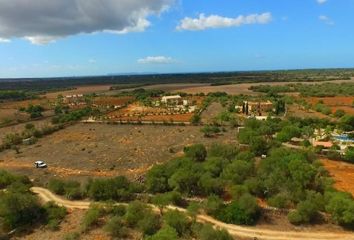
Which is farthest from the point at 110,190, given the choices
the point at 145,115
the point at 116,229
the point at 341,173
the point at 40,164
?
the point at 145,115

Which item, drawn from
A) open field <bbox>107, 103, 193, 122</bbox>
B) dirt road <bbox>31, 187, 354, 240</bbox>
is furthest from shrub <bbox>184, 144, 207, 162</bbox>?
open field <bbox>107, 103, 193, 122</bbox>

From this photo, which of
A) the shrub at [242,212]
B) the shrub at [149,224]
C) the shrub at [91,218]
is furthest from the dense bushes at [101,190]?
the shrub at [242,212]

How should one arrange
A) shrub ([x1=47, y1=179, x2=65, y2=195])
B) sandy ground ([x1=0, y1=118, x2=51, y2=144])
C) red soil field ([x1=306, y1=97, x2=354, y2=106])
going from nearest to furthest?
shrub ([x1=47, y1=179, x2=65, y2=195])
sandy ground ([x1=0, y1=118, x2=51, y2=144])
red soil field ([x1=306, y1=97, x2=354, y2=106])

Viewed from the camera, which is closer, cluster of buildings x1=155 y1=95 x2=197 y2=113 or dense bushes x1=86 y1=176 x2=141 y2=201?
dense bushes x1=86 y1=176 x2=141 y2=201

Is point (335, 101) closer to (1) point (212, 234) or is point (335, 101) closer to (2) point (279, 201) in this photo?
(2) point (279, 201)

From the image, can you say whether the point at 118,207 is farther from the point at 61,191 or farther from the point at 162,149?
the point at 162,149

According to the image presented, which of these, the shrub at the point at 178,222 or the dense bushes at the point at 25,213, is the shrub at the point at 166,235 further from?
the dense bushes at the point at 25,213

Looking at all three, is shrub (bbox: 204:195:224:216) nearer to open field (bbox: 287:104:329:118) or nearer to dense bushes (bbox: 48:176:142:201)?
dense bushes (bbox: 48:176:142:201)
